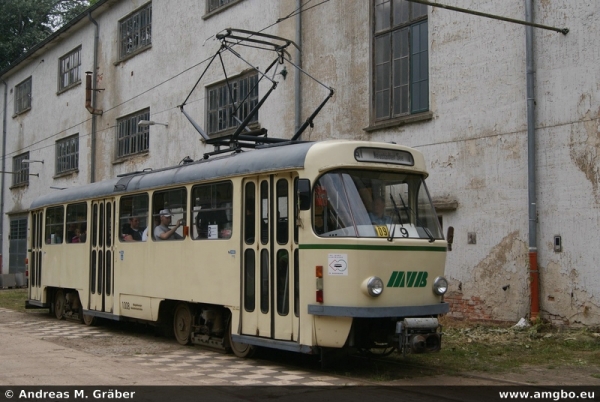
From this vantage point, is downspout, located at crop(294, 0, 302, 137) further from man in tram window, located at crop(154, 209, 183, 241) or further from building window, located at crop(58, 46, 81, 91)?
building window, located at crop(58, 46, 81, 91)

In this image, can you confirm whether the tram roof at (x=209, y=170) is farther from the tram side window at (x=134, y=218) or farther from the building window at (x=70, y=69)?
the building window at (x=70, y=69)

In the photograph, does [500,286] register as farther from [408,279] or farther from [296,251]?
[296,251]


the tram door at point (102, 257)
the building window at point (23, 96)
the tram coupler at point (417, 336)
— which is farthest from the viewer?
the building window at point (23, 96)

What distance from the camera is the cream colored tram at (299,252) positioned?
9.13 meters

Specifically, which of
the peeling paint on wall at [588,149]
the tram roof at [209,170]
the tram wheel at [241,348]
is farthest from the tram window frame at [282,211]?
the peeling paint on wall at [588,149]

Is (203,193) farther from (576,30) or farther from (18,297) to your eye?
(18,297)

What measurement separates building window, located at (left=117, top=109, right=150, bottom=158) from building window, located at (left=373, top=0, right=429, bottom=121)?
35.5ft

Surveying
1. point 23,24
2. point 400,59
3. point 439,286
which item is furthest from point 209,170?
point 23,24

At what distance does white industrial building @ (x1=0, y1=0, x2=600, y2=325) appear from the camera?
12164 millimetres

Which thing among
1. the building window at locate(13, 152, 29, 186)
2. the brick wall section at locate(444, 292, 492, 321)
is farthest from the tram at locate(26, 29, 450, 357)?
the building window at locate(13, 152, 29, 186)

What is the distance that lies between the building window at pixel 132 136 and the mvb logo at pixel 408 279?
16.5 m

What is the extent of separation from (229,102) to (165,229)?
8804 mm

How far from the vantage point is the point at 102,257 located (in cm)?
1470

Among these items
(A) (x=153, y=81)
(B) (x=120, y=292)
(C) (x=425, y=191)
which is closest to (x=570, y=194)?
(C) (x=425, y=191)
